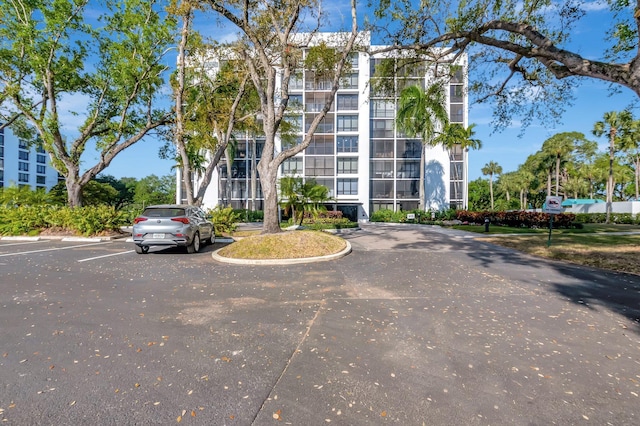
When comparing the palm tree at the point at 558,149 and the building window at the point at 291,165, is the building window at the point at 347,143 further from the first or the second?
the palm tree at the point at 558,149

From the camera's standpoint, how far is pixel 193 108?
18.9 m

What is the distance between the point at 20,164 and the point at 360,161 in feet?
321

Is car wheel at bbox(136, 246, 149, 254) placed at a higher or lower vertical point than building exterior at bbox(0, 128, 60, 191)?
lower

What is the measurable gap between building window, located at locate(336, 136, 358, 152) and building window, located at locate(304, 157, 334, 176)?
7.96 ft

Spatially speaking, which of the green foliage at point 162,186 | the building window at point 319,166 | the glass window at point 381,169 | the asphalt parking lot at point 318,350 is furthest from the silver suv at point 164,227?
the green foliage at point 162,186

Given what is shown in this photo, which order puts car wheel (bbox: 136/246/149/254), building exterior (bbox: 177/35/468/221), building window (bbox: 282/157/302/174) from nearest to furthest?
car wheel (bbox: 136/246/149/254), building window (bbox: 282/157/302/174), building exterior (bbox: 177/35/468/221)

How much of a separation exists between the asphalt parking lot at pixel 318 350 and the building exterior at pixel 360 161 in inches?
1423

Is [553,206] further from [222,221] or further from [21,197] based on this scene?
[21,197]

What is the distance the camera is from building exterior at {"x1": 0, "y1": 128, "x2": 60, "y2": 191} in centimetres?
7881

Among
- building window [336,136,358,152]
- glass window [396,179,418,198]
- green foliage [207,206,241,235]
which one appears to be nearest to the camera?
green foliage [207,206,241,235]

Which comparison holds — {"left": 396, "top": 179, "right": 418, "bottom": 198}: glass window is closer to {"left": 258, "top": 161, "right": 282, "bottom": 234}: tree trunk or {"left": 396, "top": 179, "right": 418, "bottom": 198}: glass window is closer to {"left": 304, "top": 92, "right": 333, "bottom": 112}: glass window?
{"left": 304, "top": 92, "right": 333, "bottom": 112}: glass window

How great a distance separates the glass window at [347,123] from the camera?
44.1 meters

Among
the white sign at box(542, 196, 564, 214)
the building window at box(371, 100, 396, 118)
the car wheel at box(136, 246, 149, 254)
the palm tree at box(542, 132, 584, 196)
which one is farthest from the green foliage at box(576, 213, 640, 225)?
the car wheel at box(136, 246, 149, 254)

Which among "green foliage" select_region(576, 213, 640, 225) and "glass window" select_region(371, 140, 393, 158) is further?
"glass window" select_region(371, 140, 393, 158)
